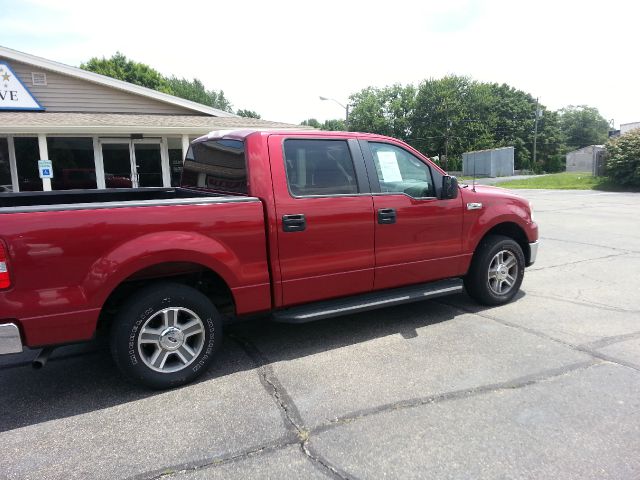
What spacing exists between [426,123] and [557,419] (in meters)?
67.0

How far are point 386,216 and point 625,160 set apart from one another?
27.3 metres

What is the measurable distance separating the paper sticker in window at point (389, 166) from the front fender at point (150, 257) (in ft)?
5.63

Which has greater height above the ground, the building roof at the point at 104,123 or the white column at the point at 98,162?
the building roof at the point at 104,123

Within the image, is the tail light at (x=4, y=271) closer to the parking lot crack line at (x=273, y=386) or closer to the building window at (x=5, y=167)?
the parking lot crack line at (x=273, y=386)

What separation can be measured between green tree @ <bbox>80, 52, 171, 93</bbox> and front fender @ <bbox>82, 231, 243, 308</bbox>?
151ft

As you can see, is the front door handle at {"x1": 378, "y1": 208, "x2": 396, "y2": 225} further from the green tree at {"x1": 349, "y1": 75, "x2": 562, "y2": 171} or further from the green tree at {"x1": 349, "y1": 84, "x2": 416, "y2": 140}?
the green tree at {"x1": 349, "y1": 84, "x2": 416, "y2": 140}

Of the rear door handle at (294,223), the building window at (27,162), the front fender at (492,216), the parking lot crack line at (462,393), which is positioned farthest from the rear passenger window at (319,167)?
the building window at (27,162)

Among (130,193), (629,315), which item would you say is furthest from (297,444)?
(629,315)

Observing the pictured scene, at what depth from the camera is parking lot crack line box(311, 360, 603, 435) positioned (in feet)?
9.58

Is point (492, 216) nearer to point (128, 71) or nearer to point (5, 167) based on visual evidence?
point (5, 167)

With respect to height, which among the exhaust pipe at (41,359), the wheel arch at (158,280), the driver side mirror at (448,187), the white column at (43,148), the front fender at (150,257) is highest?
the white column at (43,148)

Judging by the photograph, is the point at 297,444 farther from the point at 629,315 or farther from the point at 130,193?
the point at 629,315

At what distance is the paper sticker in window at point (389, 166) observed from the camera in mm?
4320

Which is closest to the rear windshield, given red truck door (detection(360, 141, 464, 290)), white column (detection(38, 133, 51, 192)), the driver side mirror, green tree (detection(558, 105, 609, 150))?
Answer: red truck door (detection(360, 141, 464, 290))
